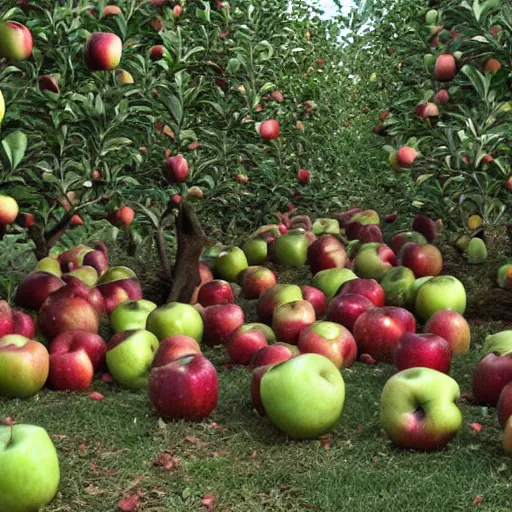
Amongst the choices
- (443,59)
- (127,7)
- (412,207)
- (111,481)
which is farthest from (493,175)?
(111,481)

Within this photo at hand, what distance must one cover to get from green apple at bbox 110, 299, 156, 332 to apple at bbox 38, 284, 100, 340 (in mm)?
103

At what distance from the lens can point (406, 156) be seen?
4.34m

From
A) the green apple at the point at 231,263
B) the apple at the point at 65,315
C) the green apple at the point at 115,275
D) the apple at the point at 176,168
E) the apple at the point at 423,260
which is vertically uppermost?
the apple at the point at 176,168

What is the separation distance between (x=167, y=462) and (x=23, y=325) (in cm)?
129

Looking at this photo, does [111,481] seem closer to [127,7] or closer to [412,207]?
[127,7]

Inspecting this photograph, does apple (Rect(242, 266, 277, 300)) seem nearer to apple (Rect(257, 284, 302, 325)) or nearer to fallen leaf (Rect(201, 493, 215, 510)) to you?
apple (Rect(257, 284, 302, 325))

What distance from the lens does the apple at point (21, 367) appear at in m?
3.10

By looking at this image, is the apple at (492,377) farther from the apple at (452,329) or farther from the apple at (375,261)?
the apple at (375,261)

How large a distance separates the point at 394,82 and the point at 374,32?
5.47 ft

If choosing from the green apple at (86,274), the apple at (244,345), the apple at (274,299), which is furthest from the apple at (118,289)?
the apple at (244,345)

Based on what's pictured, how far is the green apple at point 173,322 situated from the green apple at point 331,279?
87cm

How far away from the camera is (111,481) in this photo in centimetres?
242

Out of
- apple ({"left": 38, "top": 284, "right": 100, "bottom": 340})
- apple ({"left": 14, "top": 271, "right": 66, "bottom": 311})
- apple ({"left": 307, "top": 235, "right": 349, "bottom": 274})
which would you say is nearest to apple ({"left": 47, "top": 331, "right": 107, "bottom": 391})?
apple ({"left": 38, "top": 284, "right": 100, "bottom": 340})

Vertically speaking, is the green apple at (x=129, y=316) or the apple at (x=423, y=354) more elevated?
the apple at (x=423, y=354)
